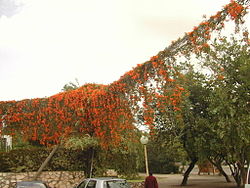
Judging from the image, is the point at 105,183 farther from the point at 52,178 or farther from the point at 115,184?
the point at 52,178

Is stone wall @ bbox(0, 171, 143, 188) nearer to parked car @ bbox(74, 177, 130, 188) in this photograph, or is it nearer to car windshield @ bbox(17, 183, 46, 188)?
car windshield @ bbox(17, 183, 46, 188)

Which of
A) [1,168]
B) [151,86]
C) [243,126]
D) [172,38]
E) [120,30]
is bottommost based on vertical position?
[1,168]

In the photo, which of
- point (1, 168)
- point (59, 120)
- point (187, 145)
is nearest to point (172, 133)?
point (187, 145)

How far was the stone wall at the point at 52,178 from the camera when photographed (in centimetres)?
1659

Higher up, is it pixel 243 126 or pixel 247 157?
pixel 243 126

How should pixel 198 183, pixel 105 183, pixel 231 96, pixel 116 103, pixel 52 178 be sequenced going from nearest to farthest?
pixel 105 183, pixel 116 103, pixel 52 178, pixel 231 96, pixel 198 183

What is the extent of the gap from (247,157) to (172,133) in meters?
5.73

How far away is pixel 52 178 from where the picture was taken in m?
17.6

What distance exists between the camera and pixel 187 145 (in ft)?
73.0

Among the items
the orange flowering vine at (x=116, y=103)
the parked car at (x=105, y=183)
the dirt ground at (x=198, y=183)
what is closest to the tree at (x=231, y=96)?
the orange flowering vine at (x=116, y=103)

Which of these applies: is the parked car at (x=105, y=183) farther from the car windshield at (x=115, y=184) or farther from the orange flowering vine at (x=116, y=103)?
the orange flowering vine at (x=116, y=103)

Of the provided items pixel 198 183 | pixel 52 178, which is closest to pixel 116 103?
pixel 52 178

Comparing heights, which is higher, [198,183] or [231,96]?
[231,96]

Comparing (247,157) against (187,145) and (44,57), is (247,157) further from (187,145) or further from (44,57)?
(44,57)
